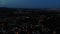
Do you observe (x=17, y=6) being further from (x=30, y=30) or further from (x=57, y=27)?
(x=57, y=27)

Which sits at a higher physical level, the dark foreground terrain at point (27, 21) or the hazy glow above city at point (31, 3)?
the hazy glow above city at point (31, 3)

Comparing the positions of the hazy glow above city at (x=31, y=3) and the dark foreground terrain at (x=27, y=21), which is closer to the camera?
the dark foreground terrain at (x=27, y=21)

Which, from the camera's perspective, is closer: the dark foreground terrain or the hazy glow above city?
the dark foreground terrain

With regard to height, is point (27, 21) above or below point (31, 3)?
below

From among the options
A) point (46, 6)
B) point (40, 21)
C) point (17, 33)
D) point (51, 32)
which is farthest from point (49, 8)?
point (17, 33)

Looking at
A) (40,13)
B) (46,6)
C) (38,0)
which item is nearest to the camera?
(40,13)

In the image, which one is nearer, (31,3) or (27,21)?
(27,21)

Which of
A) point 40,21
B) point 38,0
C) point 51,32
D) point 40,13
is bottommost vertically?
point 51,32

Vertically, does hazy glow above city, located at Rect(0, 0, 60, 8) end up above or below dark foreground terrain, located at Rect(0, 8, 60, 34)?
above
